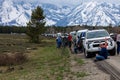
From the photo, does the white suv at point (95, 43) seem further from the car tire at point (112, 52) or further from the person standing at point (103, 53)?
the person standing at point (103, 53)

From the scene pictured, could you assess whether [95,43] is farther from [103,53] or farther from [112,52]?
[103,53]

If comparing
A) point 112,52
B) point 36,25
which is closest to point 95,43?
point 112,52

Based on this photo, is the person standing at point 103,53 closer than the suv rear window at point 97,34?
Yes

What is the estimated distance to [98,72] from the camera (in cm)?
1794

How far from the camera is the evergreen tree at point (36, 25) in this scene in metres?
82.8

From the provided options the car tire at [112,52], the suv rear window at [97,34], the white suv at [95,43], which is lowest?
the car tire at [112,52]

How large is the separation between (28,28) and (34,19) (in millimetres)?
2282

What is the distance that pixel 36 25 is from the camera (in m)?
83.3

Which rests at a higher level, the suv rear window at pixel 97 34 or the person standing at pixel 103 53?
the suv rear window at pixel 97 34

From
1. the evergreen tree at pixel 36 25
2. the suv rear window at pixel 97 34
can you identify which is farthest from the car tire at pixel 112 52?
the evergreen tree at pixel 36 25

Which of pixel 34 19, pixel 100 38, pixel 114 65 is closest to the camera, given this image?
pixel 114 65

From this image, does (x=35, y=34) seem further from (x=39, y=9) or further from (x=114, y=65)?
(x=114, y=65)

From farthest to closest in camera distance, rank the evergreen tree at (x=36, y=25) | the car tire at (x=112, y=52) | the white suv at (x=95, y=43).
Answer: the evergreen tree at (x=36, y=25)
the car tire at (x=112, y=52)
the white suv at (x=95, y=43)

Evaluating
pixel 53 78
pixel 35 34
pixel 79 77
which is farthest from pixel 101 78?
pixel 35 34
